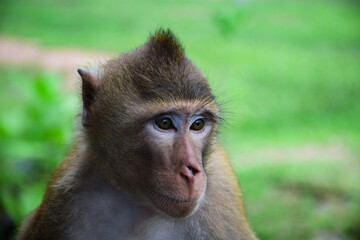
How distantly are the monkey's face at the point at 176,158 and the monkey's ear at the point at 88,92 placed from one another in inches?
18.9

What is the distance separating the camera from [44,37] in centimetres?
1287

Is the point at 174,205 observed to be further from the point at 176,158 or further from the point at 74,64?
the point at 74,64

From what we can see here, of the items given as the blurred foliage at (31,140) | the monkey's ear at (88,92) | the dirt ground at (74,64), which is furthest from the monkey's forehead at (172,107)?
the dirt ground at (74,64)

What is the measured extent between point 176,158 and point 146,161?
276mm

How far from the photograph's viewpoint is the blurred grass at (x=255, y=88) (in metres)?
6.58

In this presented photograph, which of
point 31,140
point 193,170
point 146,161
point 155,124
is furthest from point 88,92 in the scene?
point 31,140

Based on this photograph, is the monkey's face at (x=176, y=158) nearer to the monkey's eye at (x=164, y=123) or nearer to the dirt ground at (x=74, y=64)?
the monkey's eye at (x=164, y=123)

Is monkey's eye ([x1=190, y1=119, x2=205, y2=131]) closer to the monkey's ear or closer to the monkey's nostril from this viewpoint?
the monkey's nostril

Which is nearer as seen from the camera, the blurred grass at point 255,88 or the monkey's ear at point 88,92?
the monkey's ear at point 88,92

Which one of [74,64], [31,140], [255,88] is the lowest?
[31,140]

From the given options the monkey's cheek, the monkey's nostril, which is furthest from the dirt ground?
the monkey's nostril

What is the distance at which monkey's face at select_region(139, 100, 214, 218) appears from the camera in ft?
10.9

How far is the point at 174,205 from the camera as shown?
341cm

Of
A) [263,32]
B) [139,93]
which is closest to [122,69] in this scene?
[139,93]
